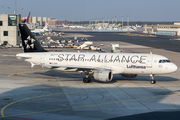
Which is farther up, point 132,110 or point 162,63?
point 162,63

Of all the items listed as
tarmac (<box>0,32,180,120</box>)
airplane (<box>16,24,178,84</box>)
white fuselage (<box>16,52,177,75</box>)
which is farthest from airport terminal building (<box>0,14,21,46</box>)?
white fuselage (<box>16,52,177,75</box>)

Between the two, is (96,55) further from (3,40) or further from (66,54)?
(3,40)

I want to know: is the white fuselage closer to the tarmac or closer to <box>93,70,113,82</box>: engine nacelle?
<box>93,70,113,82</box>: engine nacelle

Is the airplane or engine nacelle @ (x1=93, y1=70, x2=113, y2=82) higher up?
the airplane

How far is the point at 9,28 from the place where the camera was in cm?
10325

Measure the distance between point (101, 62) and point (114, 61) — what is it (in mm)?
2102

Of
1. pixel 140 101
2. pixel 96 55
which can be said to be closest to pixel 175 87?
pixel 140 101

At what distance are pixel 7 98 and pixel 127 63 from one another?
732 inches

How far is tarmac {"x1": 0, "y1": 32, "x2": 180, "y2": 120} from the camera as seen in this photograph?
81.2ft

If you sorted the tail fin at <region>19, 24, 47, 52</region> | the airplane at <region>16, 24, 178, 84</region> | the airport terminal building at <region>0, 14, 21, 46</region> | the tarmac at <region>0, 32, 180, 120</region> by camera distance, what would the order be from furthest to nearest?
the airport terminal building at <region>0, 14, 21, 46</region> < the tail fin at <region>19, 24, 47, 52</region> < the airplane at <region>16, 24, 178, 84</region> < the tarmac at <region>0, 32, 180, 120</region>

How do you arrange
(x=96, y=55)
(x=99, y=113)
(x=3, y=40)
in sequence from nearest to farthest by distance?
(x=99, y=113) → (x=96, y=55) → (x=3, y=40)

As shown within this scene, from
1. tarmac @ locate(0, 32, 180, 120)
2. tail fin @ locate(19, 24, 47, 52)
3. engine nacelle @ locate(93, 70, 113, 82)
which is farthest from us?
tail fin @ locate(19, 24, 47, 52)

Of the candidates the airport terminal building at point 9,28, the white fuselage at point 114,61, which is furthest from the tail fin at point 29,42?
the airport terminal building at point 9,28

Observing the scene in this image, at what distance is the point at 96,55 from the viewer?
41.0 m
